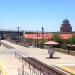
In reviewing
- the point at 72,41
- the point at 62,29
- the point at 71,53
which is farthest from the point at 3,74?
the point at 62,29

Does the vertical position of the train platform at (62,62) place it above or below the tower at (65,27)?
below

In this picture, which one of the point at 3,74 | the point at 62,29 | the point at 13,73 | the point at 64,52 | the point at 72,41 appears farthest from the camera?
the point at 62,29

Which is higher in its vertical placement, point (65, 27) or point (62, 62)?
point (65, 27)

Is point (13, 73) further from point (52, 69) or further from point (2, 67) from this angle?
point (2, 67)

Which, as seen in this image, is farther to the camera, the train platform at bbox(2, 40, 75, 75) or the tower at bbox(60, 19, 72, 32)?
the tower at bbox(60, 19, 72, 32)

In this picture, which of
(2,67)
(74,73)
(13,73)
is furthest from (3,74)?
(13,73)

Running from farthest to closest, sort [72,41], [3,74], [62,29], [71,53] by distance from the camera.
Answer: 1. [62,29]
2. [72,41]
3. [71,53]
4. [3,74]

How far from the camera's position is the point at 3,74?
7.05 ft

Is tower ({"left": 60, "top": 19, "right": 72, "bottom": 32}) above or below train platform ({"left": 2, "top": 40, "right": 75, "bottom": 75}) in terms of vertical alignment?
above

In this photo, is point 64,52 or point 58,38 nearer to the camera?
point 64,52

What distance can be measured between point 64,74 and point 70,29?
16143 centimetres

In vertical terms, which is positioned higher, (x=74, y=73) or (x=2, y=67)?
(x=2, y=67)

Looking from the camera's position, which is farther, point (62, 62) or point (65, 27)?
point (65, 27)

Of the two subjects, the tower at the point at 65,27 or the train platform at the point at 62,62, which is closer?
the train platform at the point at 62,62
